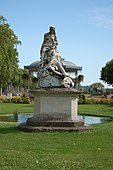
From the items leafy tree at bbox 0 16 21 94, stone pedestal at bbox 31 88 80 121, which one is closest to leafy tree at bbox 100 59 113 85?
leafy tree at bbox 0 16 21 94

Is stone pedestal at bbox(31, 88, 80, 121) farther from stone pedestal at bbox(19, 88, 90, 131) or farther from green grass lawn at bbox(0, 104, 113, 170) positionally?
green grass lawn at bbox(0, 104, 113, 170)

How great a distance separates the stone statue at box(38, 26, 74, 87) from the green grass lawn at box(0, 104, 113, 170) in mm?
2486

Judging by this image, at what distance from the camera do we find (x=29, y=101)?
48344mm

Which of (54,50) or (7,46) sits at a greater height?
(7,46)

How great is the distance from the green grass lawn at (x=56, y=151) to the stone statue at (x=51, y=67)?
2.49 metres

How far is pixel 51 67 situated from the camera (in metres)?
15.7

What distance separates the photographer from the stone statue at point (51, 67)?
1563 cm

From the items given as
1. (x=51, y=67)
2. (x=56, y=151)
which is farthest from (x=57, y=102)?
(x=56, y=151)

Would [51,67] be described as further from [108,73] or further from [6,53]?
[108,73]

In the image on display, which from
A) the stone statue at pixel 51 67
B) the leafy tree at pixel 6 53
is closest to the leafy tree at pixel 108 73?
the leafy tree at pixel 6 53

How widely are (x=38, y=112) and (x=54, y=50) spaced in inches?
111

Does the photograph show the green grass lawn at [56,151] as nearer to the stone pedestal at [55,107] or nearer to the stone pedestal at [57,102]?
the stone pedestal at [55,107]

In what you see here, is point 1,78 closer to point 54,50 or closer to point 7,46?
point 7,46

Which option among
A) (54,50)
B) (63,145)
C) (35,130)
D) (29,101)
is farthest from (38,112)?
(29,101)
